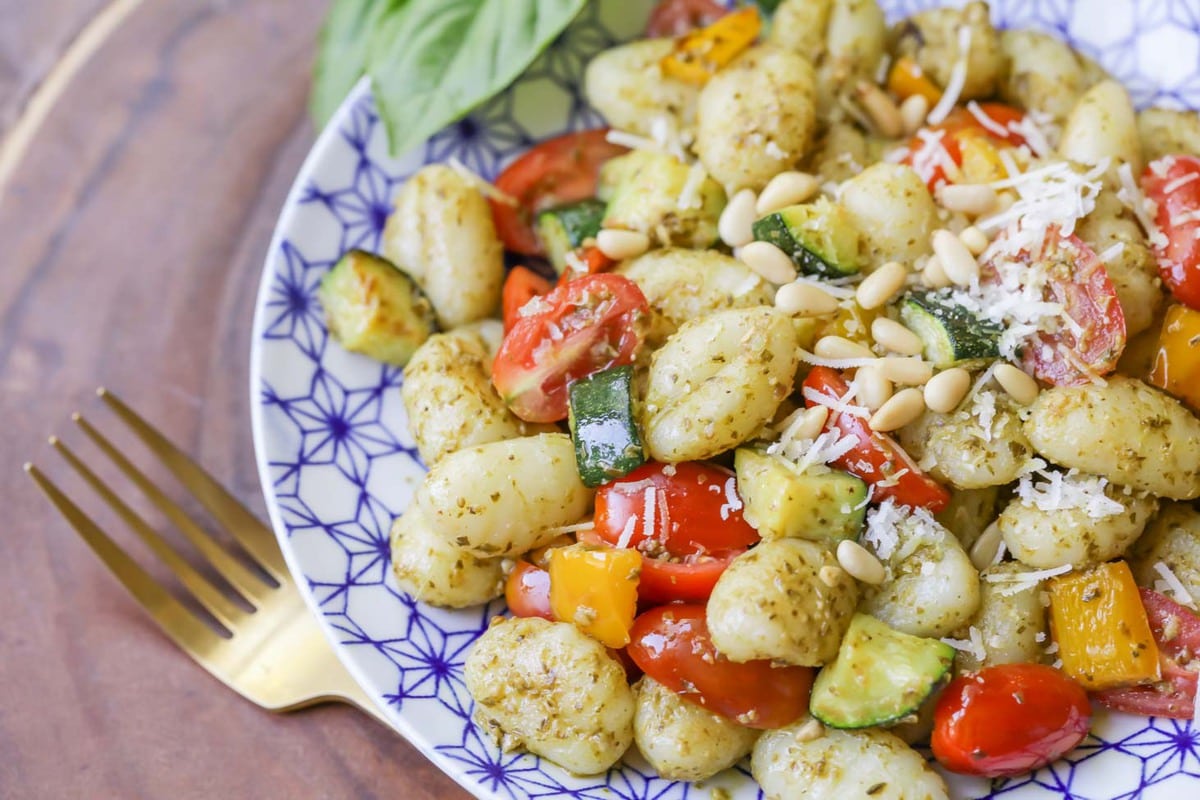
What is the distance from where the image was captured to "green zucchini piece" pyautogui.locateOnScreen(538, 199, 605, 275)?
2.41m

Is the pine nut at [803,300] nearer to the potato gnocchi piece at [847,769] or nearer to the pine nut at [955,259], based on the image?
the pine nut at [955,259]

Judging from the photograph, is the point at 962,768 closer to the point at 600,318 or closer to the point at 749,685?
the point at 749,685

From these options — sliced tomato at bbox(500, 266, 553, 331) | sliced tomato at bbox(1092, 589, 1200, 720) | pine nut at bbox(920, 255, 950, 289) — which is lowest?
sliced tomato at bbox(1092, 589, 1200, 720)

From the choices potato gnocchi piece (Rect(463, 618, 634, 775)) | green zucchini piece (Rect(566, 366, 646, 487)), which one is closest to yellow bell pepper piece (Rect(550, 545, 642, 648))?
potato gnocchi piece (Rect(463, 618, 634, 775))

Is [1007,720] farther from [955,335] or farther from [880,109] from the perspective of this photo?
[880,109]

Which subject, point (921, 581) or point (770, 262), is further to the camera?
point (770, 262)

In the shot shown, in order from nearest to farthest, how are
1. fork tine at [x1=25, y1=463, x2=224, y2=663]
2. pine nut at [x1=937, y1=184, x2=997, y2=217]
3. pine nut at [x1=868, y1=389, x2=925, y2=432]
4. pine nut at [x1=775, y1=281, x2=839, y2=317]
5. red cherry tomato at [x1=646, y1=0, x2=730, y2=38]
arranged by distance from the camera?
pine nut at [x1=868, y1=389, x2=925, y2=432], pine nut at [x1=775, y1=281, x2=839, y2=317], pine nut at [x1=937, y1=184, x2=997, y2=217], fork tine at [x1=25, y1=463, x2=224, y2=663], red cherry tomato at [x1=646, y1=0, x2=730, y2=38]

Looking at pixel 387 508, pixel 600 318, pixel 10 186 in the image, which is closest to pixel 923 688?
pixel 600 318

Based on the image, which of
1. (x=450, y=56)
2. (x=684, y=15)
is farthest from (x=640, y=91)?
(x=450, y=56)

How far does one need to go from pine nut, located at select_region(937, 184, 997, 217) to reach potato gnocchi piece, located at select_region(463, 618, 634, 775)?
1.08 metres

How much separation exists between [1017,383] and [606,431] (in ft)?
2.38

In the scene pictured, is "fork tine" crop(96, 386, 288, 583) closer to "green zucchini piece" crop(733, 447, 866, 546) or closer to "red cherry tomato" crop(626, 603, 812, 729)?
"red cherry tomato" crop(626, 603, 812, 729)

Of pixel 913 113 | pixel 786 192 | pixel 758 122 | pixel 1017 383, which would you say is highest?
pixel 758 122

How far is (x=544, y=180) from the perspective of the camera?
8.56 ft
